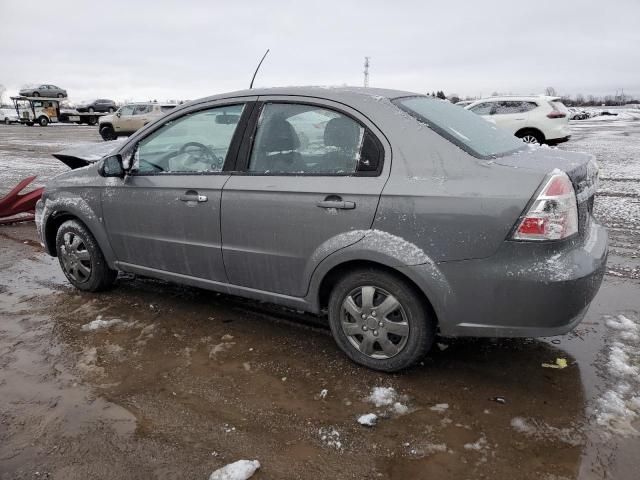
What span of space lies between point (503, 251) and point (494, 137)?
1.00 m

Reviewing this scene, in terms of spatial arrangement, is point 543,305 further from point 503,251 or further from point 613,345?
point 613,345

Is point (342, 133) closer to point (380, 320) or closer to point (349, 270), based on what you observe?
point (349, 270)

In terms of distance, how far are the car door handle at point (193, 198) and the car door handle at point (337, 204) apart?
0.93 meters

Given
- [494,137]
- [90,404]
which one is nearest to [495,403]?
[494,137]

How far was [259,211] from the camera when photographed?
3.32 m

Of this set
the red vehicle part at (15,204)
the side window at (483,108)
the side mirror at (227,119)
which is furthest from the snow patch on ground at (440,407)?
the side window at (483,108)

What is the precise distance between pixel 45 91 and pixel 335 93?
49.8 m

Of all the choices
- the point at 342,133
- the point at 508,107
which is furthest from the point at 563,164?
the point at 508,107

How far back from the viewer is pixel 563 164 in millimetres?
2842

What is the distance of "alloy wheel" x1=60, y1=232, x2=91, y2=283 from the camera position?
4457 millimetres

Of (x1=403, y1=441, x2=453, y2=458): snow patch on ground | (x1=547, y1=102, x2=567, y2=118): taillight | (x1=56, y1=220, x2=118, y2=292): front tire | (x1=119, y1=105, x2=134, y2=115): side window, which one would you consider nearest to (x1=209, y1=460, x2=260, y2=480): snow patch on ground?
(x1=403, y1=441, x2=453, y2=458): snow patch on ground

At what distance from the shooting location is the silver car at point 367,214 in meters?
2.66

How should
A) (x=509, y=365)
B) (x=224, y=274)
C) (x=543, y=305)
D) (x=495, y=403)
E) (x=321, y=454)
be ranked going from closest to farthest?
(x=321, y=454)
(x=543, y=305)
(x=495, y=403)
(x=509, y=365)
(x=224, y=274)

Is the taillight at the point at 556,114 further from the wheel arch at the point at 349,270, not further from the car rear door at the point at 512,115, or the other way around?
the wheel arch at the point at 349,270
